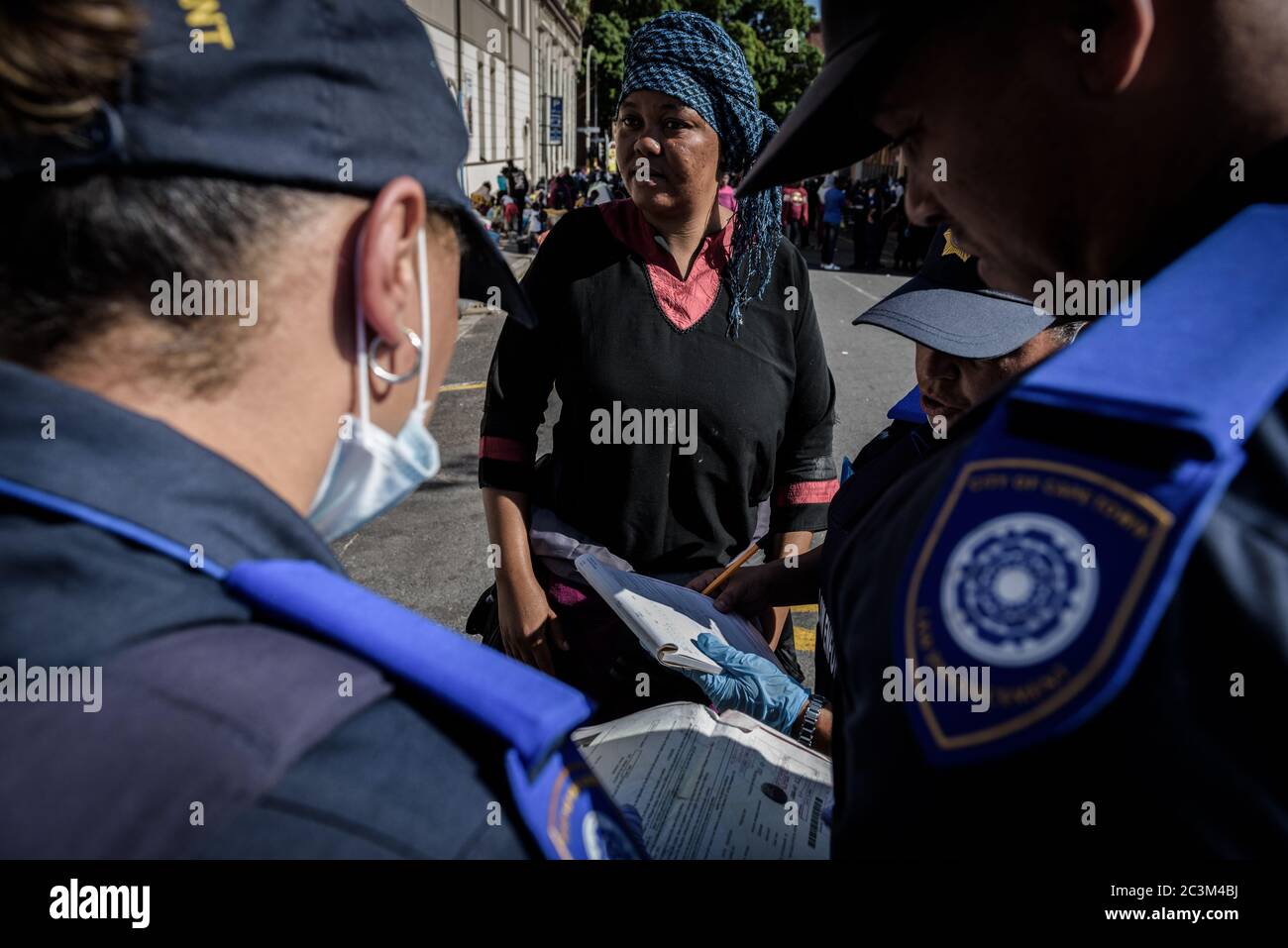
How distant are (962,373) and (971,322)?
0.12 m

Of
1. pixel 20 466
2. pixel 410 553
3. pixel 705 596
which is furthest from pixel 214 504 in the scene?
pixel 410 553

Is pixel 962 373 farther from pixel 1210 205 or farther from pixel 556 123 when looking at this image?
pixel 556 123

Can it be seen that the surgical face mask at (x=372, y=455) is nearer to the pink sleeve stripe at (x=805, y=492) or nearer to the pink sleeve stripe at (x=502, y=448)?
the pink sleeve stripe at (x=502, y=448)

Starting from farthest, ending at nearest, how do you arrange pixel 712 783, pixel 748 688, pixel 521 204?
pixel 521 204 < pixel 748 688 < pixel 712 783

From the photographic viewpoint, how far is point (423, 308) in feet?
3.11

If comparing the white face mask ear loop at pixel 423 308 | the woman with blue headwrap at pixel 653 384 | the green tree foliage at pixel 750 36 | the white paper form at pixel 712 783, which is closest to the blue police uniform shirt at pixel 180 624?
the white face mask ear loop at pixel 423 308

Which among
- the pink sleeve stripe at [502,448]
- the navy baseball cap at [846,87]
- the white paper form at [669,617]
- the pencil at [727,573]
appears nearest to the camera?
the navy baseball cap at [846,87]

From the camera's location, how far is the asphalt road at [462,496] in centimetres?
423

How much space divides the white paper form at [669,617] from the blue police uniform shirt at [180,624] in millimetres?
835

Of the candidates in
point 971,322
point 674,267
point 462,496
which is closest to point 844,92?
point 971,322

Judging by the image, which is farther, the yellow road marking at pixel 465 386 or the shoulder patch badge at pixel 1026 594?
the yellow road marking at pixel 465 386

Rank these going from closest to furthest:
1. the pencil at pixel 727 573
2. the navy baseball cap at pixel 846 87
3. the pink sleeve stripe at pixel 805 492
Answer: the navy baseball cap at pixel 846 87 → the pencil at pixel 727 573 → the pink sleeve stripe at pixel 805 492
